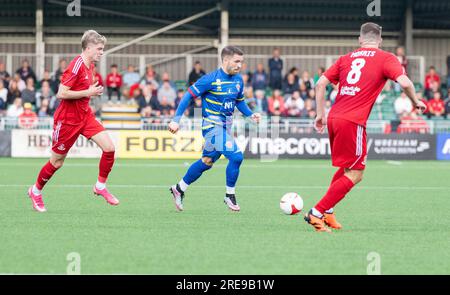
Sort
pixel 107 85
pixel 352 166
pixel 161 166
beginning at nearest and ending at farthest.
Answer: pixel 352 166, pixel 161 166, pixel 107 85

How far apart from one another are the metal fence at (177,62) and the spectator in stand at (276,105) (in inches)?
142

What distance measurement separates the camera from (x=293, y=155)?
24703 millimetres

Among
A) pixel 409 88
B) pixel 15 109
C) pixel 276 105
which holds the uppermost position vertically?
pixel 276 105

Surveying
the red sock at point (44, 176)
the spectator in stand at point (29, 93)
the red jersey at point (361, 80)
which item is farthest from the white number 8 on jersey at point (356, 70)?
the spectator in stand at point (29, 93)

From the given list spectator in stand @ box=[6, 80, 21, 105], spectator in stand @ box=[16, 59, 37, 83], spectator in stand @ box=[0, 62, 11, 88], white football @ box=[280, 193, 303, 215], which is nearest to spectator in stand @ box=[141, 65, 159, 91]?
spectator in stand @ box=[16, 59, 37, 83]

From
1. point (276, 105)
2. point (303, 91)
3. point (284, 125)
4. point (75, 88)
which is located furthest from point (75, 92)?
point (303, 91)

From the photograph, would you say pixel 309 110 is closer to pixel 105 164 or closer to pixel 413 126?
pixel 413 126

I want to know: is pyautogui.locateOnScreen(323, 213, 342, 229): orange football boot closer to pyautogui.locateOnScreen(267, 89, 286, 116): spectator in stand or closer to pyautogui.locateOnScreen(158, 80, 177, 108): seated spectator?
pyautogui.locateOnScreen(267, 89, 286, 116): spectator in stand

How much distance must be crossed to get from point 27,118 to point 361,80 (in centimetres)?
1689

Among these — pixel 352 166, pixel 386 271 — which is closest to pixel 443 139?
pixel 352 166

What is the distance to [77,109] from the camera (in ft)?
34.8

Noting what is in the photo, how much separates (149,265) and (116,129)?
1838 cm

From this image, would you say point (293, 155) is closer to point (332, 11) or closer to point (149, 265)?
point (332, 11)

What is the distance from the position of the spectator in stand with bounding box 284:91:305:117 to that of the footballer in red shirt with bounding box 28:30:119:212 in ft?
49.9
